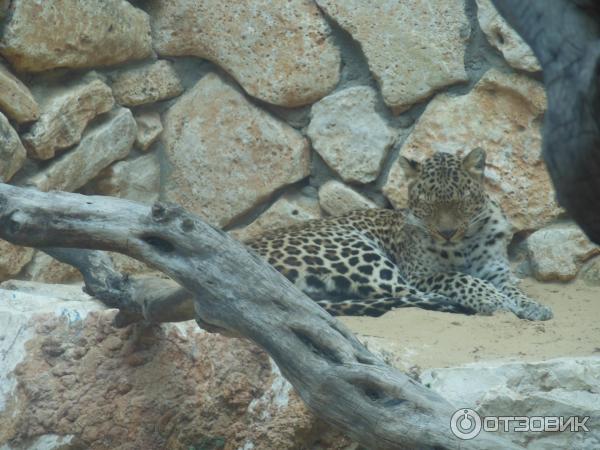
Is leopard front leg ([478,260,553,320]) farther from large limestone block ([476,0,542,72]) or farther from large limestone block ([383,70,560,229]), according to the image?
large limestone block ([476,0,542,72])

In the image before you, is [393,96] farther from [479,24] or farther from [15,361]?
[15,361]

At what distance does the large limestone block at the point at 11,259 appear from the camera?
7.15m

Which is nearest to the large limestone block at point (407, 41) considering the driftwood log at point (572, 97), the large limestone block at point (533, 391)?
the large limestone block at point (533, 391)

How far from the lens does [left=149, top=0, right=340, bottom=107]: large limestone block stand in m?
8.02

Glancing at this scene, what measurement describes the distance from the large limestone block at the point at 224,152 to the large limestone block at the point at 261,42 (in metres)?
0.21

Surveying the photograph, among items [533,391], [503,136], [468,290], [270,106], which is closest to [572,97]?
[533,391]

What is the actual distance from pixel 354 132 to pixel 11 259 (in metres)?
2.73

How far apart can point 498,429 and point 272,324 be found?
153cm

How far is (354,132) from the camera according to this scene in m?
8.10

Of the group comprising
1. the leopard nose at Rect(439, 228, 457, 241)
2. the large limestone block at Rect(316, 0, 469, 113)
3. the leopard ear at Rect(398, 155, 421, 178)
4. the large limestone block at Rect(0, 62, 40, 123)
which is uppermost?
the large limestone block at Rect(316, 0, 469, 113)

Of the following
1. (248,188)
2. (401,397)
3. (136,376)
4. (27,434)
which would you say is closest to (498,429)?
(401,397)

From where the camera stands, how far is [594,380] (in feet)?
17.3

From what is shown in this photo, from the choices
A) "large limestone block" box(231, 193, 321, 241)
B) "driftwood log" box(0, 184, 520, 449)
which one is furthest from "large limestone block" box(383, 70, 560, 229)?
"driftwood log" box(0, 184, 520, 449)

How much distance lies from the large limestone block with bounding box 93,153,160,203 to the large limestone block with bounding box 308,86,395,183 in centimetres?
136
